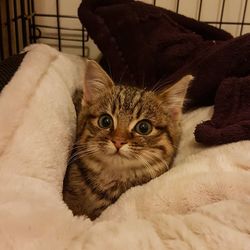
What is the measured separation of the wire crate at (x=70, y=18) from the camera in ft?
6.04

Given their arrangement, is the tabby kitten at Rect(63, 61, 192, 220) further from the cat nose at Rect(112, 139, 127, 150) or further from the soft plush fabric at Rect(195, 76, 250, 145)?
the soft plush fabric at Rect(195, 76, 250, 145)

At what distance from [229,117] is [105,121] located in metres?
0.39

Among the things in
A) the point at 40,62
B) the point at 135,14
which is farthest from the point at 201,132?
the point at 135,14

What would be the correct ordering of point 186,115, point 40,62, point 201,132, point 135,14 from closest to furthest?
1. point 201,132
2. point 40,62
3. point 186,115
4. point 135,14

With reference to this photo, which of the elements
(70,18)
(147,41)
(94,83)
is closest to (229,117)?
(94,83)

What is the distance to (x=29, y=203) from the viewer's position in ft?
2.65

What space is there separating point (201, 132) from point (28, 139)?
495 millimetres

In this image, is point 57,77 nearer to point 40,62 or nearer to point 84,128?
point 40,62

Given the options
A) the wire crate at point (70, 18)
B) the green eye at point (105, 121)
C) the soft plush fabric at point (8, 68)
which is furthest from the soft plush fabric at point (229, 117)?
the wire crate at point (70, 18)

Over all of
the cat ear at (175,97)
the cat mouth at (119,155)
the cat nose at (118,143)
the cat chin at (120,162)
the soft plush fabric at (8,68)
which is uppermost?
the soft plush fabric at (8,68)

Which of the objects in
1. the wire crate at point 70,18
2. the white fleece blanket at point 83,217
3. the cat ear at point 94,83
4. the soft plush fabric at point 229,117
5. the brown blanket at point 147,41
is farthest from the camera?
the wire crate at point 70,18

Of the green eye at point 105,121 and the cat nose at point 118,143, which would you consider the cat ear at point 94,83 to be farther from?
the cat nose at point 118,143

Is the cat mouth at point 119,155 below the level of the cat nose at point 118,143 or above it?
below

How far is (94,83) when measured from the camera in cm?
126
